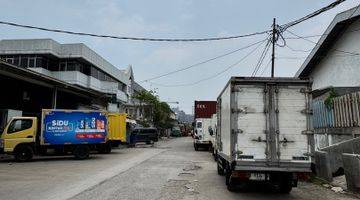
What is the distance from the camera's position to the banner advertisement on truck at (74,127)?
26.1 meters

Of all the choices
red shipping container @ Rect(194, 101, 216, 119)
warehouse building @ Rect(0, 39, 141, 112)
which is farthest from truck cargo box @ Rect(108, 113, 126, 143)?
warehouse building @ Rect(0, 39, 141, 112)

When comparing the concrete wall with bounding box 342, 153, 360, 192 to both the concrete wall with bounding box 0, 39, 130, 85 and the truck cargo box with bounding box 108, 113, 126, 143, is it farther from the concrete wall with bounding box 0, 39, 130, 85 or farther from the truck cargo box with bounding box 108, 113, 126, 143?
the concrete wall with bounding box 0, 39, 130, 85

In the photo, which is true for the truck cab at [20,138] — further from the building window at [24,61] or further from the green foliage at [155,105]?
the green foliage at [155,105]

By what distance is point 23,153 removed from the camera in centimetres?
2444

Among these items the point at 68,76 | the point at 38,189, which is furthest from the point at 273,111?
the point at 68,76

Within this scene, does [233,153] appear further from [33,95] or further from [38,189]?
[33,95]

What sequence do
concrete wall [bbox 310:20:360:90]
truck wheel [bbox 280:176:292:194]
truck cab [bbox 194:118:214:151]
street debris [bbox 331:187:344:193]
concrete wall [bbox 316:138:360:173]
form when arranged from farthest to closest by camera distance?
truck cab [bbox 194:118:214:151] < concrete wall [bbox 310:20:360:90] < concrete wall [bbox 316:138:360:173] < street debris [bbox 331:187:344:193] < truck wheel [bbox 280:176:292:194]

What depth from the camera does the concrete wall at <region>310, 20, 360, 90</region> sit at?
85.2 ft

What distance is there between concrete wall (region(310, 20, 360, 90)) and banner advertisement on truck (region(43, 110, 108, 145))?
14.1 meters

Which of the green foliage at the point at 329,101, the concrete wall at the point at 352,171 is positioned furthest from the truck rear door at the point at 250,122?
the green foliage at the point at 329,101

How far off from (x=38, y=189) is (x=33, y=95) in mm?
22574

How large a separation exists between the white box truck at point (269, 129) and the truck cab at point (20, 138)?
50.0ft

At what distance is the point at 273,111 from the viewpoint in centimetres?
1227

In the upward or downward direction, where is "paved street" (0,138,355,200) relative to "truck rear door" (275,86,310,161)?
downward
